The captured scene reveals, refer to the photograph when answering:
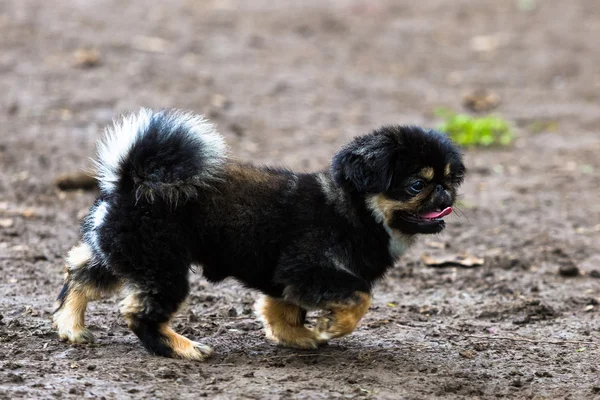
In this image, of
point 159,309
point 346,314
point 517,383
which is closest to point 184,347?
point 159,309

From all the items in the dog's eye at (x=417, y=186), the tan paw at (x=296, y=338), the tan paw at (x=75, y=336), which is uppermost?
the dog's eye at (x=417, y=186)

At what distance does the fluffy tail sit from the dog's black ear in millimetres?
798

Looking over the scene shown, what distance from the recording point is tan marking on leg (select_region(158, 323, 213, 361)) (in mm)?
5590

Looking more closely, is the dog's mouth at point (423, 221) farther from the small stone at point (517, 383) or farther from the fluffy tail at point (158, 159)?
the fluffy tail at point (158, 159)

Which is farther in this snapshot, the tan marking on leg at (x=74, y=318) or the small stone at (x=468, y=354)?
the small stone at (x=468, y=354)

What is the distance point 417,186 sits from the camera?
5.80 meters

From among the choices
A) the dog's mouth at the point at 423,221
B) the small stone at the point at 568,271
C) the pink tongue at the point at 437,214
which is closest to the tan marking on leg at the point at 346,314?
the dog's mouth at the point at 423,221

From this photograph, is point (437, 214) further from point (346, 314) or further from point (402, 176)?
point (346, 314)

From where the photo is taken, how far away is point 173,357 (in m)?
5.58

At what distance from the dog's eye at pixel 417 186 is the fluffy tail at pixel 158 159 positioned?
1235mm

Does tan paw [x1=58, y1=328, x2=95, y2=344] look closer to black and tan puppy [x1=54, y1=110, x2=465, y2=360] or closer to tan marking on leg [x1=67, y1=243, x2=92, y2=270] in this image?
black and tan puppy [x1=54, y1=110, x2=465, y2=360]

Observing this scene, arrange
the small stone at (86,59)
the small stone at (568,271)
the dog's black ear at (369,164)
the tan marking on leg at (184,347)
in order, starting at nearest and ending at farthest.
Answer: the tan marking on leg at (184,347) < the dog's black ear at (369,164) < the small stone at (568,271) < the small stone at (86,59)

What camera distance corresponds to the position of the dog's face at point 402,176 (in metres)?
5.73

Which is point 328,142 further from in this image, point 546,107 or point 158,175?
point 158,175
